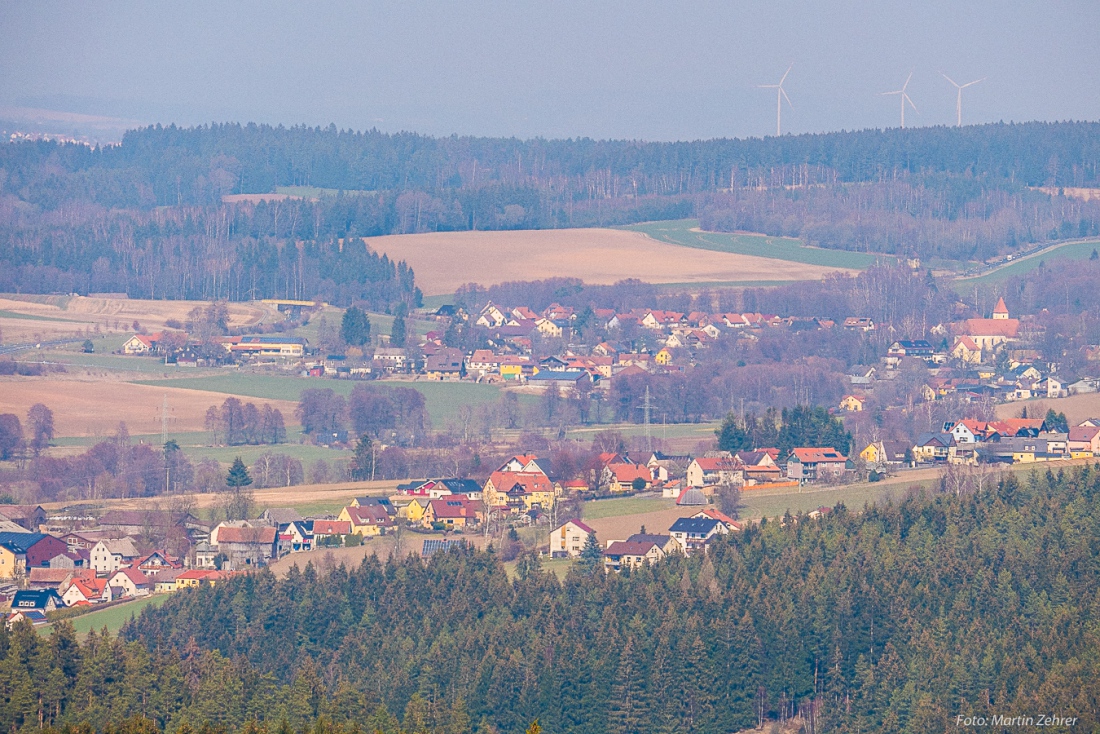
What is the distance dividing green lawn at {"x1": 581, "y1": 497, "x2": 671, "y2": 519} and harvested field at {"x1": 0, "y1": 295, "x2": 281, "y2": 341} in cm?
5582

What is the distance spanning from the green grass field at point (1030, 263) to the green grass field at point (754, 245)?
29.8 ft

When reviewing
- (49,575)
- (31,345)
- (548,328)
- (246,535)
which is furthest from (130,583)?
(548,328)

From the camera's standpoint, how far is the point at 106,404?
98.6 meters

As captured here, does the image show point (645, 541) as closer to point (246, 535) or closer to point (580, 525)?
point (580, 525)

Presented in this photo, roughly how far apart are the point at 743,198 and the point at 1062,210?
87.1 feet

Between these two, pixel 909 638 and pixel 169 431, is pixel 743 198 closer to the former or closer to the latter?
pixel 169 431

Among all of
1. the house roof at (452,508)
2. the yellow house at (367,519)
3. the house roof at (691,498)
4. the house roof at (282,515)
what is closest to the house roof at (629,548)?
the house roof at (691,498)

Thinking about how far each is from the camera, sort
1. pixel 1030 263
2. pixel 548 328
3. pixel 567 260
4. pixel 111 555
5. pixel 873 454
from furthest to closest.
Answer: pixel 567 260
pixel 1030 263
pixel 548 328
pixel 873 454
pixel 111 555

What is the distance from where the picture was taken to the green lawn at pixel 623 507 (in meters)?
73.4

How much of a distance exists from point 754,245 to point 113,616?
354 feet

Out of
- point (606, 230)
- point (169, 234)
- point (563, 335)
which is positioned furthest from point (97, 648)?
point (606, 230)

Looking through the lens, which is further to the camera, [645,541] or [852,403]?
[852,403]

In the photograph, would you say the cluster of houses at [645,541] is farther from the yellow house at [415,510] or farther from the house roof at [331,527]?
the house roof at [331,527]

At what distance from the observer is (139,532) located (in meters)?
70.7
